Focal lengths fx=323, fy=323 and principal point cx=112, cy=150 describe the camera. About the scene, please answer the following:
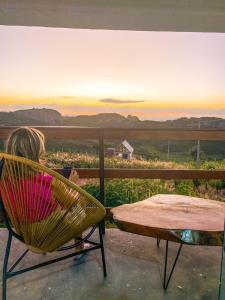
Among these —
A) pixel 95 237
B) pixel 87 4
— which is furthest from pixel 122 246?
pixel 87 4

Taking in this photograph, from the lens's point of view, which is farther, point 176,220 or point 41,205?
point 176,220

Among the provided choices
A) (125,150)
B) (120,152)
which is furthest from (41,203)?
(120,152)

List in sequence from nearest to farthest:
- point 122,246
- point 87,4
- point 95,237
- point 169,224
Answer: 1. point 169,224
2. point 122,246
3. point 95,237
4. point 87,4

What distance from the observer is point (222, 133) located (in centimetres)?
271

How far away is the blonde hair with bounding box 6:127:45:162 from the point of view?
177 cm

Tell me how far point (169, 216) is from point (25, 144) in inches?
35.3

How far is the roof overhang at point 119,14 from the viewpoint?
3111 mm

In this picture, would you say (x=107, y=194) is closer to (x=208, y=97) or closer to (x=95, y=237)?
(x=95, y=237)

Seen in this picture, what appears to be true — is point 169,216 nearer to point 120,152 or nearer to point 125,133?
point 125,133

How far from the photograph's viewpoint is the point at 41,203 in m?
1.60

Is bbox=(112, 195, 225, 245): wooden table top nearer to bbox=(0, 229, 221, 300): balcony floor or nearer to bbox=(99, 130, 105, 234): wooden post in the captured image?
bbox=(0, 229, 221, 300): balcony floor

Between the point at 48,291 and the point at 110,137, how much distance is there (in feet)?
4.19

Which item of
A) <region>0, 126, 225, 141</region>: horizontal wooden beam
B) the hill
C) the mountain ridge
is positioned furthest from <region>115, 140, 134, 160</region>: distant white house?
the hill

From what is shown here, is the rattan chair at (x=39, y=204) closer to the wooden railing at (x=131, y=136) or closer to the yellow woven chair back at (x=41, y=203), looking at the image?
the yellow woven chair back at (x=41, y=203)
